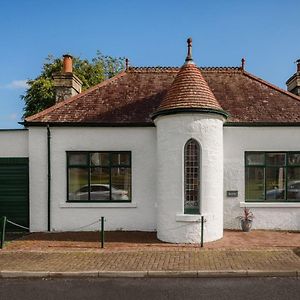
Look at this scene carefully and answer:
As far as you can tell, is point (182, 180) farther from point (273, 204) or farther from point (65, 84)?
point (65, 84)

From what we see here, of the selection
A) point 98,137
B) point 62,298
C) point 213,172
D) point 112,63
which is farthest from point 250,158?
point 112,63

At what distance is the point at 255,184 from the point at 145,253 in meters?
5.44

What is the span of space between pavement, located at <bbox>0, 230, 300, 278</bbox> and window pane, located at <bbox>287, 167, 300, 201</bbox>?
4.57 ft

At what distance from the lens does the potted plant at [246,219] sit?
1266cm

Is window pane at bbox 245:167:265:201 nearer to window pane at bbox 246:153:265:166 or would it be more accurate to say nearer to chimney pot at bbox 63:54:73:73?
window pane at bbox 246:153:265:166

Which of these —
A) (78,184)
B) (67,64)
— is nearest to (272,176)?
(78,184)

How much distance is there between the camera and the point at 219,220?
11633mm

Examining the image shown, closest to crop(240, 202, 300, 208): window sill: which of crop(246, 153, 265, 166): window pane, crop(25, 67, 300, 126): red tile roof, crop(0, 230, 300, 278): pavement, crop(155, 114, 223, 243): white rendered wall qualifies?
crop(0, 230, 300, 278): pavement

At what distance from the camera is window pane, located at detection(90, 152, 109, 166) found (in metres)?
13.3

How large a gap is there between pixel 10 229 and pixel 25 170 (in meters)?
2.26

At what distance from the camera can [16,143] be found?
13.5 meters

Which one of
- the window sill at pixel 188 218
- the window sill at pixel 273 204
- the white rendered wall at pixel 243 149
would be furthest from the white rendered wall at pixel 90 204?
the window sill at pixel 273 204

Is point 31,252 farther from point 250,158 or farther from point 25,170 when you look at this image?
point 250,158

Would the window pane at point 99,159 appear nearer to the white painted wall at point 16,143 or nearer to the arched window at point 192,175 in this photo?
the white painted wall at point 16,143
